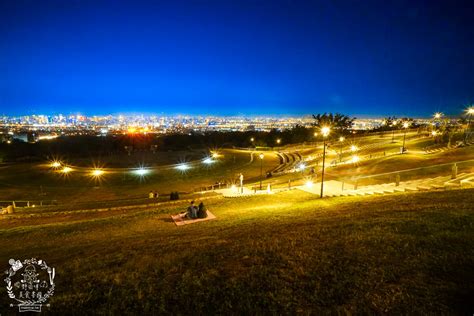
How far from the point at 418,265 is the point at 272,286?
333cm

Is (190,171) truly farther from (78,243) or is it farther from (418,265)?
(418,265)

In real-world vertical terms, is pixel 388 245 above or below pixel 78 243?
above

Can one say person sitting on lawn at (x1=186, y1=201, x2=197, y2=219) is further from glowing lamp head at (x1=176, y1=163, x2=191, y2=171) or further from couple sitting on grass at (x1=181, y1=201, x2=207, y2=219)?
glowing lamp head at (x1=176, y1=163, x2=191, y2=171)

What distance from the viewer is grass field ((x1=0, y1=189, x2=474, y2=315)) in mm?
4406

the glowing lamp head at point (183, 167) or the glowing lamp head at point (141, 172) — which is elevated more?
the glowing lamp head at point (183, 167)

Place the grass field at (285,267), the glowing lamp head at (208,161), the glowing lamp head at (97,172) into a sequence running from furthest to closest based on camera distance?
the glowing lamp head at (208,161) < the glowing lamp head at (97,172) < the grass field at (285,267)

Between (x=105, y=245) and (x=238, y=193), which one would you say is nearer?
(x=105, y=245)

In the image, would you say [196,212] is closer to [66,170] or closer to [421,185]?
[421,185]

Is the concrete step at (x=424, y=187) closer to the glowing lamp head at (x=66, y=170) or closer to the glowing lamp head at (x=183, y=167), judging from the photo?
the glowing lamp head at (x=183, y=167)

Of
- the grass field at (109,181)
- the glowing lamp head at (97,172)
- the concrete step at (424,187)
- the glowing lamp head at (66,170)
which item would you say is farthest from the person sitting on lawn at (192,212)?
the glowing lamp head at (66,170)

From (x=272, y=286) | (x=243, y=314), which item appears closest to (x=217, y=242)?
(x=272, y=286)

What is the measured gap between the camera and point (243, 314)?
163 inches

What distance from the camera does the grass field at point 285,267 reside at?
4406 mm

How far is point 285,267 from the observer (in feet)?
18.8
